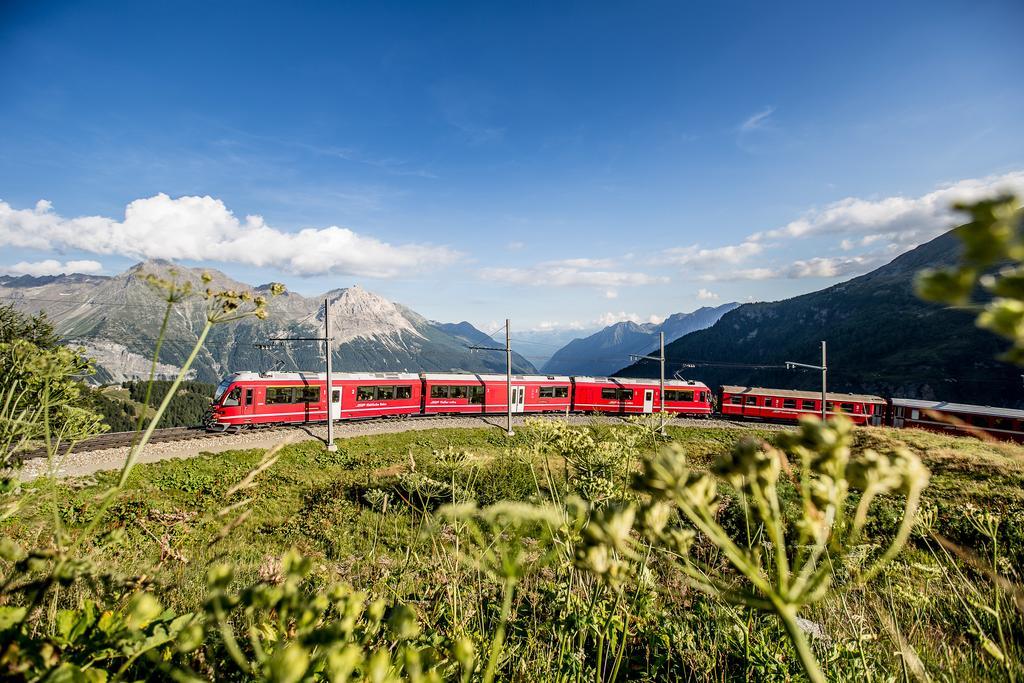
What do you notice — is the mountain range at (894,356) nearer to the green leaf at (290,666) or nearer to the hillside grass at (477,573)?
the hillside grass at (477,573)

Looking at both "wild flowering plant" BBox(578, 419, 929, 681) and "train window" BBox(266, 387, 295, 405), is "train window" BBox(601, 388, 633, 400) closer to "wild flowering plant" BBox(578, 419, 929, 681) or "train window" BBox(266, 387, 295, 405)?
"train window" BBox(266, 387, 295, 405)

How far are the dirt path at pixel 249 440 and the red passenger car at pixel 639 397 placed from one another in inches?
67.1

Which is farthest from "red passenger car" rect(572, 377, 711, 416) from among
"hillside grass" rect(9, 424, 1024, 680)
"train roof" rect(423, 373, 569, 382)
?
"hillside grass" rect(9, 424, 1024, 680)

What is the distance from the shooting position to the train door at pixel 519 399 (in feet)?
119

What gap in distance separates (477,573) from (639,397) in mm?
36302

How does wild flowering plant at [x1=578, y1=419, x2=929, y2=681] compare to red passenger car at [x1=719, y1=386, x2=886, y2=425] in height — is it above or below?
above

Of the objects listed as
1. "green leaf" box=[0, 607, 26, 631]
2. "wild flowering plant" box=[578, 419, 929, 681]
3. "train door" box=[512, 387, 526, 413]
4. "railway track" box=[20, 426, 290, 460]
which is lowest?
"railway track" box=[20, 426, 290, 460]

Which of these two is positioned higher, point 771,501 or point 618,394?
point 771,501

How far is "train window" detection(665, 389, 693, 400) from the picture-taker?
125 ft

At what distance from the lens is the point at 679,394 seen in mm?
38281

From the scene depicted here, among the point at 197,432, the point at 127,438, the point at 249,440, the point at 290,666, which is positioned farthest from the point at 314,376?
the point at 290,666

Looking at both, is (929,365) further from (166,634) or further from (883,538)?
(166,634)

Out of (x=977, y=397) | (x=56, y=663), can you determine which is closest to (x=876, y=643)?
(x=56, y=663)

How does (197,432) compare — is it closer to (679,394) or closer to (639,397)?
(639,397)
